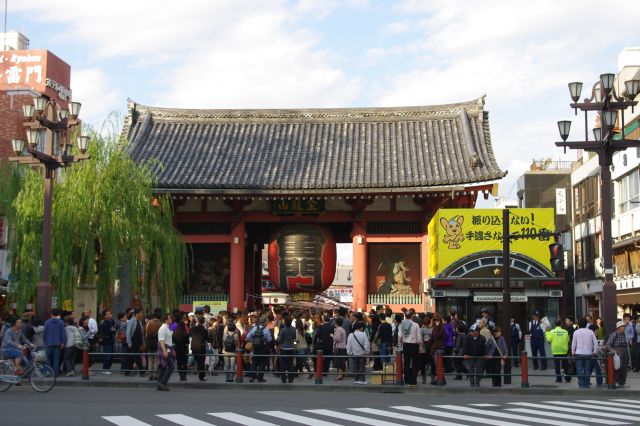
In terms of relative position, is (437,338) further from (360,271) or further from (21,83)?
(21,83)

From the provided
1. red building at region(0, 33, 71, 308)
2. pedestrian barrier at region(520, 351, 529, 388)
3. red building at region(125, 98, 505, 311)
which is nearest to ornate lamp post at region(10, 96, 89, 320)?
red building at region(125, 98, 505, 311)

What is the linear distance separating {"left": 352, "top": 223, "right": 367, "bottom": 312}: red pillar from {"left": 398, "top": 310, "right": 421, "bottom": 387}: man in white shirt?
38.0 ft

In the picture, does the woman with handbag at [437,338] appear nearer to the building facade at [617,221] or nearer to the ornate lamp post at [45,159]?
the ornate lamp post at [45,159]

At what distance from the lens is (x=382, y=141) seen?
36469 mm

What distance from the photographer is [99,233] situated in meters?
26.7

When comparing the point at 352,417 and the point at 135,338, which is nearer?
the point at 352,417

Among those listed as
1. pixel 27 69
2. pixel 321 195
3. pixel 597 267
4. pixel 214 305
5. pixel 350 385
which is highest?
pixel 27 69

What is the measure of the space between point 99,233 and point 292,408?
43.9 feet

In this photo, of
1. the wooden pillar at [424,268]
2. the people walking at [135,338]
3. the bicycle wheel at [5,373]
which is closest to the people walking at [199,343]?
the people walking at [135,338]

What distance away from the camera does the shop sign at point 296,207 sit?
107ft

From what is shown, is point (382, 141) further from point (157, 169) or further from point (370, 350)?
point (370, 350)

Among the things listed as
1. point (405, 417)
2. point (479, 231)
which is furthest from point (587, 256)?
point (405, 417)

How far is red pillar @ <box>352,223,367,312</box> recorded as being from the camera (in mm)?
31562

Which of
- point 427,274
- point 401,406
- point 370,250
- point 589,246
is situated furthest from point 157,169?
point 589,246
